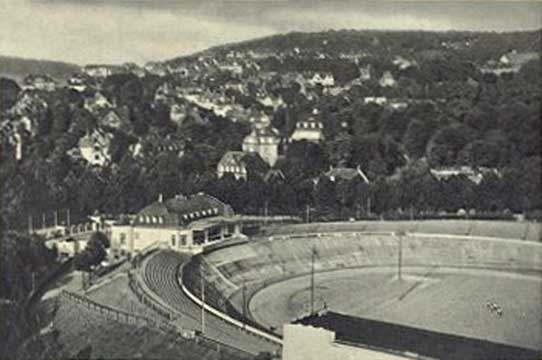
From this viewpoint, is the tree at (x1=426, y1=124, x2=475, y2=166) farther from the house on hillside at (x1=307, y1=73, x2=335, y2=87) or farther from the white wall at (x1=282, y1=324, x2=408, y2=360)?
the white wall at (x1=282, y1=324, x2=408, y2=360)

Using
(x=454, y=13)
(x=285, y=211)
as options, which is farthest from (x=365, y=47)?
(x=285, y=211)

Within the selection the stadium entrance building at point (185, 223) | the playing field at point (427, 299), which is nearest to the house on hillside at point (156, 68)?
the stadium entrance building at point (185, 223)

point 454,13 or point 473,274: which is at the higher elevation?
point 454,13

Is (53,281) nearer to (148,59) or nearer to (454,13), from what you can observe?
(148,59)

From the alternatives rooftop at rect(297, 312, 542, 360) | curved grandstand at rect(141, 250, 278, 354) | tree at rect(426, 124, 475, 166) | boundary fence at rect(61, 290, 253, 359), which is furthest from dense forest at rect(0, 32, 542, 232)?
rooftop at rect(297, 312, 542, 360)

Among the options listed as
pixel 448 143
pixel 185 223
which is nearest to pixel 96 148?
pixel 185 223

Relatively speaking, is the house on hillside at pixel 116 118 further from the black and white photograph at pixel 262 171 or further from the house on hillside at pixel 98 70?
the house on hillside at pixel 98 70

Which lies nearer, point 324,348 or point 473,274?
point 324,348
